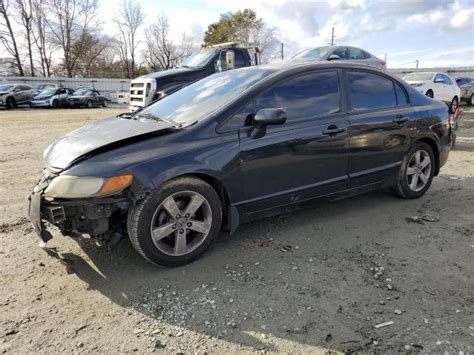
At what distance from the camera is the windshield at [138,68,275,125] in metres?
3.81

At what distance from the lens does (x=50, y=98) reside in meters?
26.7

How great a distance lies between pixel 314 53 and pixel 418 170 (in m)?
7.41

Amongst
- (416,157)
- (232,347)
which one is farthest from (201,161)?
(416,157)

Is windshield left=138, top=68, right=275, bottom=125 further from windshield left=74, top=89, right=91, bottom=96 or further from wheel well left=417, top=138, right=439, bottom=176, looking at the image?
windshield left=74, top=89, right=91, bottom=96

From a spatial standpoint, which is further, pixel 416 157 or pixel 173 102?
pixel 416 157

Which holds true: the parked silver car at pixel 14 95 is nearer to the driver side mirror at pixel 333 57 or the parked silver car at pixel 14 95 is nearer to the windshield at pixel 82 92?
the windshield at pixel 82 92

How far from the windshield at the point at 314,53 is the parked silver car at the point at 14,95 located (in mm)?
20991

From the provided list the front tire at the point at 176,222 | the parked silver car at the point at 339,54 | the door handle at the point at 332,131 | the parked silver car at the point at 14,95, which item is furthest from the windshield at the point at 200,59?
the parked silver car at the point at 14,95

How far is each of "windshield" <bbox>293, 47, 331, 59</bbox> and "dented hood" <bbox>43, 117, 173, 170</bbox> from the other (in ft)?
27.7

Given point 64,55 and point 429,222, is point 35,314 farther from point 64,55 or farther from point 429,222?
point 64,55

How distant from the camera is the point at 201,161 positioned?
341cm

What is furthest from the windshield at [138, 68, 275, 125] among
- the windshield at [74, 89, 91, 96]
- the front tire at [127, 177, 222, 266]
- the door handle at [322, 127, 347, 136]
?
the windshield at [74, 89, 91, 96]

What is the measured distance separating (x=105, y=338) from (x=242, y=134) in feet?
6.44

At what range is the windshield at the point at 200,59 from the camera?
35.5 feet
